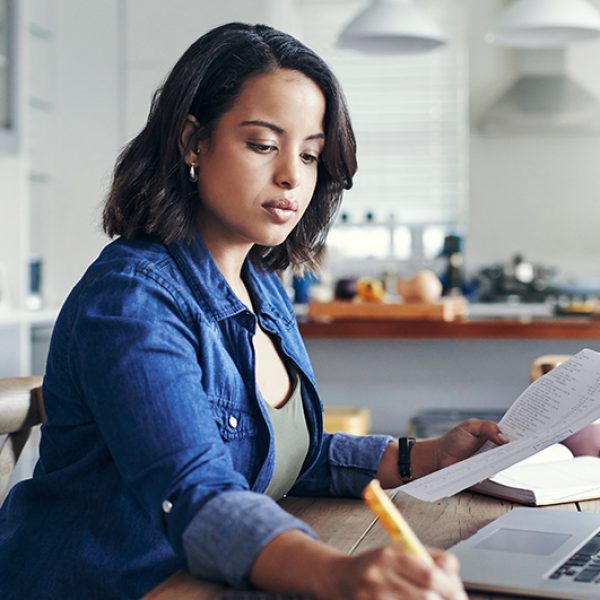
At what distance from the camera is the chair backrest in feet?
4.72

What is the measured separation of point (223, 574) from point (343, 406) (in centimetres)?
288

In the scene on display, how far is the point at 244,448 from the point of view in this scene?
1211mm

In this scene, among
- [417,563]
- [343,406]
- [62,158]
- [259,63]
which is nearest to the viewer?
[417,563]

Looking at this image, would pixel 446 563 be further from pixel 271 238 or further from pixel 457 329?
pixel 457 329

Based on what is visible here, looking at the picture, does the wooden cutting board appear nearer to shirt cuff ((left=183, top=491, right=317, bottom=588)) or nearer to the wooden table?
the wooden table

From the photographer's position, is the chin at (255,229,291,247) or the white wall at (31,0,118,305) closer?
the chin at (255,229,291,247)

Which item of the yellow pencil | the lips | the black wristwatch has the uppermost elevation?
the lips

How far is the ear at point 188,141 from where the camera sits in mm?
1279

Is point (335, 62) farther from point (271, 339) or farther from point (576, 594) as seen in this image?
point (576, 594)

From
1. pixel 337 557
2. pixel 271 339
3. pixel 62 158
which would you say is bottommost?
pixel 337 557

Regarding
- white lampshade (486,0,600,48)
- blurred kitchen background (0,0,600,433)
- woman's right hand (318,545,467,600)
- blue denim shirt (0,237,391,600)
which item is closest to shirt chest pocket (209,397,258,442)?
blue denim shirt (0,237,391,600)

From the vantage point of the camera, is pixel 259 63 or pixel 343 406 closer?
pixel 259 63

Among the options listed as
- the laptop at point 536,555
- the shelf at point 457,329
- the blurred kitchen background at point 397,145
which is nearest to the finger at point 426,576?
the laptop at point 536,555

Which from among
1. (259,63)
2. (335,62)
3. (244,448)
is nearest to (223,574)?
(244,448)
